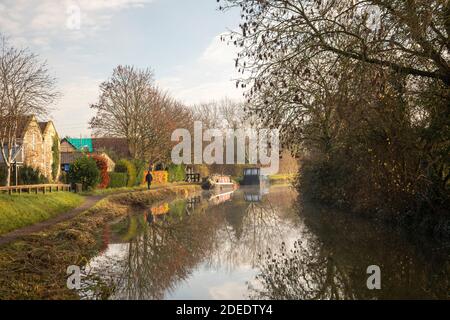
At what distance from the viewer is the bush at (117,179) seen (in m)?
33.2

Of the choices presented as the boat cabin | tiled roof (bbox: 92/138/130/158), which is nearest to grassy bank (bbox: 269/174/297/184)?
the boat cabin

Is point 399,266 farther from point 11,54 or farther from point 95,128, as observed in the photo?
point 95,128

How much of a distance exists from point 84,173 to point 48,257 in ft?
63.1

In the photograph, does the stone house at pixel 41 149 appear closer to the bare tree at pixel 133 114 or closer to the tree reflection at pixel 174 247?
the bare tree at pixel 133 114

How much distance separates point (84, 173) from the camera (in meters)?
28.3

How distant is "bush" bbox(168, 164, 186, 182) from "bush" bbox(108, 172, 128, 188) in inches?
509

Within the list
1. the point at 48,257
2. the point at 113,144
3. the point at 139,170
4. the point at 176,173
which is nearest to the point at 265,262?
the point at 48,257

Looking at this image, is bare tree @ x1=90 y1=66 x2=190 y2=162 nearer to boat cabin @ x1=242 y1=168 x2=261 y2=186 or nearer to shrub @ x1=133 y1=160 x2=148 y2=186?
shrub @ x1=133 y1=160 x2=148 y2=186

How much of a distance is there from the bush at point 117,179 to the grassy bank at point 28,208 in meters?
12.3

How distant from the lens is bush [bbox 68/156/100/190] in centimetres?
2820

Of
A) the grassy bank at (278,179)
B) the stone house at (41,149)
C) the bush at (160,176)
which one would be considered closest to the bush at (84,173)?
the stone house at (41,149)
